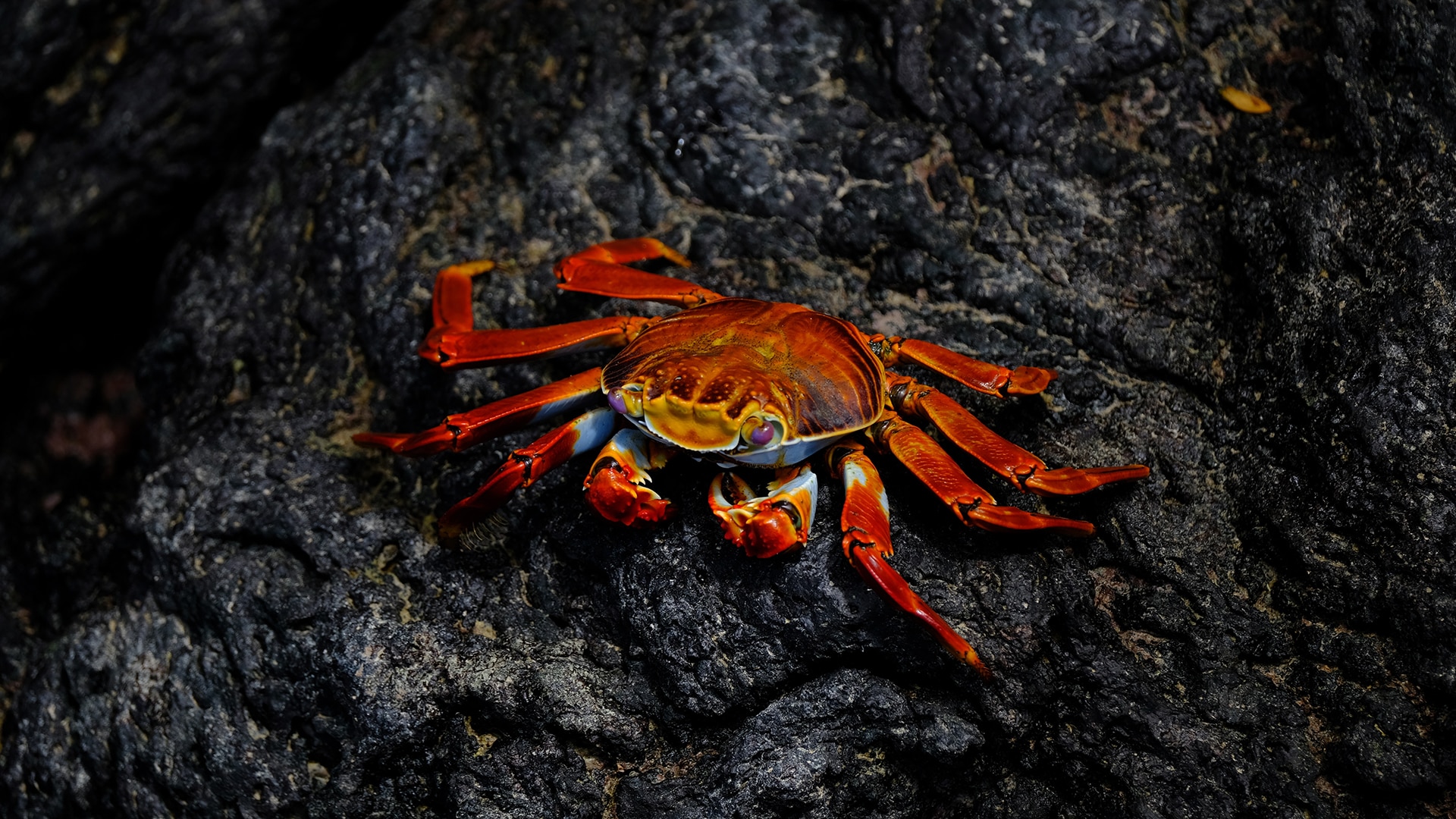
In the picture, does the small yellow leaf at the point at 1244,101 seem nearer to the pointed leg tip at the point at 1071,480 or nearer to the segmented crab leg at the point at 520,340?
the pointed leg tip at the point at 1071,480

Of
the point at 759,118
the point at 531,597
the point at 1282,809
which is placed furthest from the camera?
the point at 759,118

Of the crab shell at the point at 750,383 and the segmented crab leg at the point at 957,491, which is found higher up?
the crab shell at the point at 750,383

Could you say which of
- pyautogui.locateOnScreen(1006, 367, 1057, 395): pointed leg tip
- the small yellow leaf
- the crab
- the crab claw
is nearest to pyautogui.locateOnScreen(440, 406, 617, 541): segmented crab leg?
the crab

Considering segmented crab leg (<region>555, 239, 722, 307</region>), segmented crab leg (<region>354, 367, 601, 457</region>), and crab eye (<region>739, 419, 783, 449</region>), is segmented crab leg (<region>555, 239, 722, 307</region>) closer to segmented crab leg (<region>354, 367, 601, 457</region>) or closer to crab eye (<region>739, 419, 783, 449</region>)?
segmented crab leg (<region>354, 367, 601, 457</region>)

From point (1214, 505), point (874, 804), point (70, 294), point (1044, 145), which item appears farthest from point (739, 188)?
point (70, 294)

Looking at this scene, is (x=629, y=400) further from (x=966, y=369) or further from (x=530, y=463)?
(x=966, y=369)

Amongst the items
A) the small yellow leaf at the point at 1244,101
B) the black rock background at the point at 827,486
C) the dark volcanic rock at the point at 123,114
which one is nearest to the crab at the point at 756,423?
the black rock background at the point at 827,486

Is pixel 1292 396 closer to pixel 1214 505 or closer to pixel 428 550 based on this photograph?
pixel 1214 505

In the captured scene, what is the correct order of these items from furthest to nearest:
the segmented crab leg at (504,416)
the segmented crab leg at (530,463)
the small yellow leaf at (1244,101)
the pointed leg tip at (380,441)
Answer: the small yellow leaf at (1244,101) → the pointed leg tip at (380,441) → the segmented crab leg at (504,416) → the segmented crab leg at (530,463)
